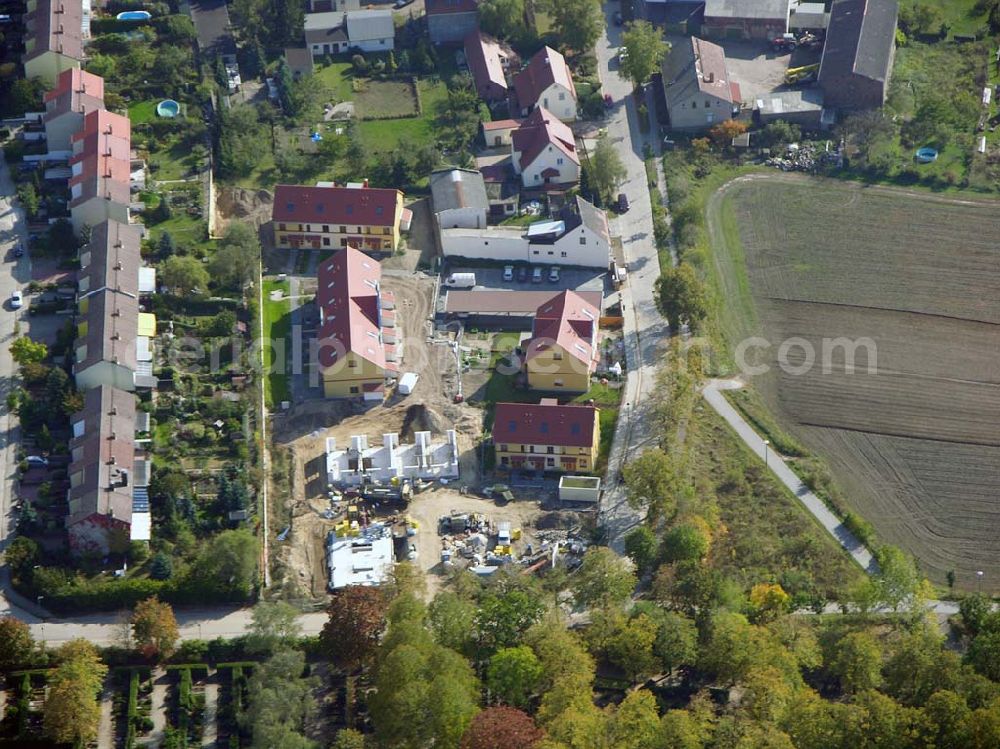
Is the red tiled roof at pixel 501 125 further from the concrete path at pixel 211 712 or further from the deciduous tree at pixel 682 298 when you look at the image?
the concrete path at pixel 211 712

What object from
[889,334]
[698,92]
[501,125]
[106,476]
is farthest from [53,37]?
[889,334]

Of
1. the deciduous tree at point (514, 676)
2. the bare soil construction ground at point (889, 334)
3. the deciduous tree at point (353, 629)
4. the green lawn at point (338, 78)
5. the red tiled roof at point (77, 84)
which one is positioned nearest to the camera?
the deciduous tree at point (514, 676)

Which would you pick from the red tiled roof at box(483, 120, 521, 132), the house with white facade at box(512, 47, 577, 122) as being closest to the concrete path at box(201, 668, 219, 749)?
the red tiled roof at box(483, 120, 521, 132)

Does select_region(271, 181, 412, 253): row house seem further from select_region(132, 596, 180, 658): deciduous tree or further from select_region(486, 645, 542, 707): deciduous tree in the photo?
select_region(486, 645, 542, 707): deciduous tree

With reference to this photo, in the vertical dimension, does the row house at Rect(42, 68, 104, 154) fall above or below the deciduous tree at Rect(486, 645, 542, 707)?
above

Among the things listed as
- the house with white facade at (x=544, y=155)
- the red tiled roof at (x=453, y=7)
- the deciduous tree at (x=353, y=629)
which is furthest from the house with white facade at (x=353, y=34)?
the deciduous tree at (x=353, y=629)

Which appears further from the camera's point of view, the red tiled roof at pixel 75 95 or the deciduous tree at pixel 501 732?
the red tiled roof at pixel 75 95

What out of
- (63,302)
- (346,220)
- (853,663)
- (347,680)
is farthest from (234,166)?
(853,663)
